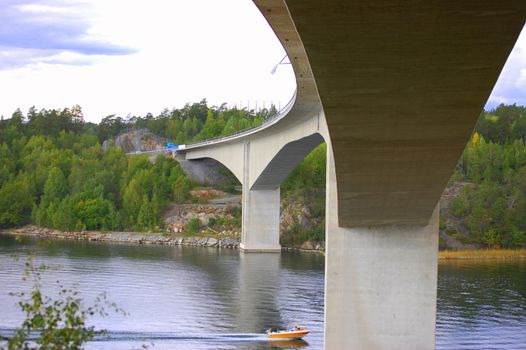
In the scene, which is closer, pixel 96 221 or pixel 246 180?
pixel 246 180

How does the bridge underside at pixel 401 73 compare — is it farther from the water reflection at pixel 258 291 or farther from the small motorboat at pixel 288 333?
the water reflection at pixel 258 291

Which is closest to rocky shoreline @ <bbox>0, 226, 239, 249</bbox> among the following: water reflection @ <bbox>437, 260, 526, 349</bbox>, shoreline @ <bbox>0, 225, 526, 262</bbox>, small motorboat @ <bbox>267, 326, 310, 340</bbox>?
shoreline @ <bbox>0, 225, 526, 262</bbox>

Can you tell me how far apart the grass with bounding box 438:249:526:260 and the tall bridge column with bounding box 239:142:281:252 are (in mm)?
11194

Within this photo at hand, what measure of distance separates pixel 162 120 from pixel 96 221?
40576 millimetres

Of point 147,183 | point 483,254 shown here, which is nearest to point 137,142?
point 147,183

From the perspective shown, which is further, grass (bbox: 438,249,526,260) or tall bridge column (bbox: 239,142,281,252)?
tall bridge column (bbox: 239,142,281,252)

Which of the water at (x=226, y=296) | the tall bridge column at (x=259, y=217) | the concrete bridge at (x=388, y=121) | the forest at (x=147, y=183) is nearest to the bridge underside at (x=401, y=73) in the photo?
the concrete bridge at (x=388, y=121)

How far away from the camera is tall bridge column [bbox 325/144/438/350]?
2697cm

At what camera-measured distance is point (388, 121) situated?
17594 mm

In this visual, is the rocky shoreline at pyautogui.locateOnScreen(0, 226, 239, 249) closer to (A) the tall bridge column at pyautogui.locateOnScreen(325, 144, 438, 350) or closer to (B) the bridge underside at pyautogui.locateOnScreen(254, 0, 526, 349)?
(B) the bridge underside at pyautogui.locateOnScreen(254, 0, 526, 349)

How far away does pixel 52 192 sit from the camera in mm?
83250

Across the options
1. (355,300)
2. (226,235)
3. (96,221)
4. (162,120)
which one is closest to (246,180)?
(226,235)

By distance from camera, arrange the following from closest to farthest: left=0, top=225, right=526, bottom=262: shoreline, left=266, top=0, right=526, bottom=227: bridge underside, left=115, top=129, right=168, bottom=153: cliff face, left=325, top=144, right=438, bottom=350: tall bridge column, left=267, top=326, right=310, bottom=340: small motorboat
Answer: left=266, top=0, right=526, bottom=227: bridge underside < left=325, top=144, right=438, bottom=350: tall bridge column < left=267, top=326, right=310, bottom=340: small motorboat < left=0, top=225, right=526, bottom=262: shoreline < left=115, top=129, right=168, bottom=153: cliff face

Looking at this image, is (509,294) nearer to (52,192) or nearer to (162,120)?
(52,192)
